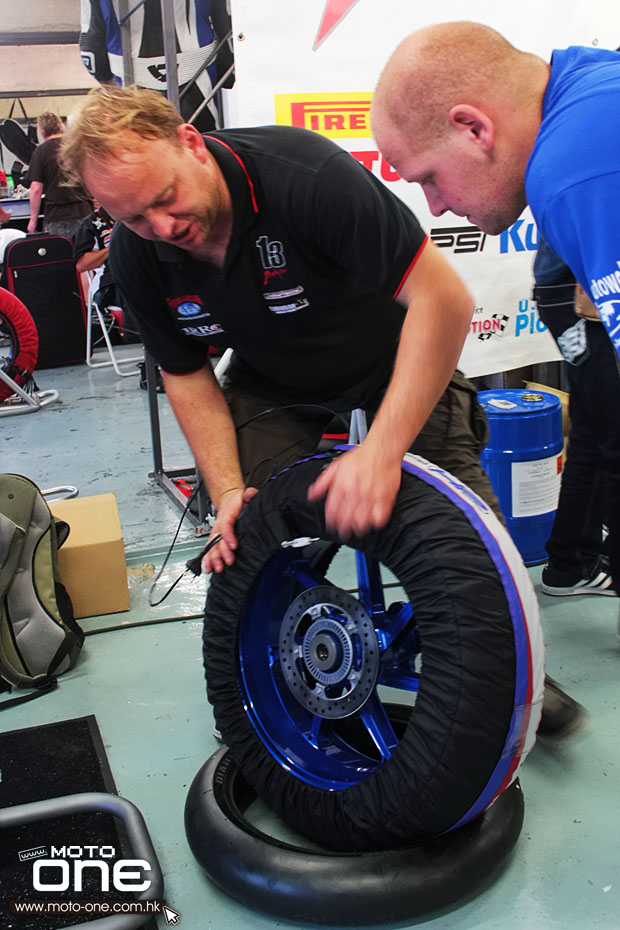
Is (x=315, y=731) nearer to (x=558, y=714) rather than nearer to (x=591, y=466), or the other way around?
(x=558, y=714)

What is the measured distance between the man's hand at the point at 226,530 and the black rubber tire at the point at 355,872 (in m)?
0.46

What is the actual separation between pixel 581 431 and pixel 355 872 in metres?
1.44

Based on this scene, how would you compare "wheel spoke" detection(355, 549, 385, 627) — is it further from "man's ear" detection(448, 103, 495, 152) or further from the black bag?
the black bag

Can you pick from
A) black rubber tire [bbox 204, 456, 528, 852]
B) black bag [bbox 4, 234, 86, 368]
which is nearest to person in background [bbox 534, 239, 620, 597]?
black rubber tire [bbox 204, 456, 528, 852]

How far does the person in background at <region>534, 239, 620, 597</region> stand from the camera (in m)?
2.05

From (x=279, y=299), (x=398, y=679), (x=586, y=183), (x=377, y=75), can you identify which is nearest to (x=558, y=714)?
(x=398, y=679)

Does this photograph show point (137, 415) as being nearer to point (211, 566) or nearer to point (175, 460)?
point (175, 460)

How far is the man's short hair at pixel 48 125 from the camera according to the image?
721 cm

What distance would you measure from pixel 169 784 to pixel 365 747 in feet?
1.39

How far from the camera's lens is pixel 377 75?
2664 millimetres

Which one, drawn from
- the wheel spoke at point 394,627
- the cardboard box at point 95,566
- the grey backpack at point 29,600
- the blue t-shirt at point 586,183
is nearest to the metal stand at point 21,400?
the cardboard box at point 95,566

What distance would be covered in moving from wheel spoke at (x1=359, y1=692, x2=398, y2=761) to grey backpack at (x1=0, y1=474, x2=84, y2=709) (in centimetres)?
100

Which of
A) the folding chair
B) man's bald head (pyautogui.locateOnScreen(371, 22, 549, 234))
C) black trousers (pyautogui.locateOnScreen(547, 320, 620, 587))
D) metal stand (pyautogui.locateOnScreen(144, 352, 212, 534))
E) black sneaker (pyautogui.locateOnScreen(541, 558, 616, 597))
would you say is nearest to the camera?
man's bald head (pyautogui.locateOnScreen(371, 22, 549, 234))

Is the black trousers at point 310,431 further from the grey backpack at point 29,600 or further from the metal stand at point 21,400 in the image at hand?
the metal stand at point 21,400
